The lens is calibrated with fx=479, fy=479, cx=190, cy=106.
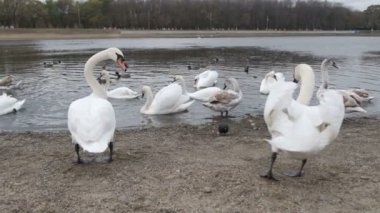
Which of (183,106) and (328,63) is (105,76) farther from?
(328,63)

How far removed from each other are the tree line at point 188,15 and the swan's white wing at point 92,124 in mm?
109141

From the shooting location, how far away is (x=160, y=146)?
9.05 m

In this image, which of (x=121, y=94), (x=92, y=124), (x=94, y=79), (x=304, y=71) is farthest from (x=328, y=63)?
(x=92, y=124)

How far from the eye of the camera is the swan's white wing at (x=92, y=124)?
702 cm

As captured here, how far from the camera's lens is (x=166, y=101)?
13227mm

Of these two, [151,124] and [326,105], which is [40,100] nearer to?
[151,124]

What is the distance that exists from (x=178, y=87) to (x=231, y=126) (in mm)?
2846

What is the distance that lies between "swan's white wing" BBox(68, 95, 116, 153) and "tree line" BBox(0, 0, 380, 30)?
358ft

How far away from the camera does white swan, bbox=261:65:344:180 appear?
20.1 feet

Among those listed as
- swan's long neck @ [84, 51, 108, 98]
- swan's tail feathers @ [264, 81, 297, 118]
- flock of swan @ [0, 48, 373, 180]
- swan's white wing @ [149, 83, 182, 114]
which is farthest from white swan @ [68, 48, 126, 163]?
swan's white wing @ [149, 83, 182, 114]

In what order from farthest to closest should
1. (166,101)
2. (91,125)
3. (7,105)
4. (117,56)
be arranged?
(7,105)
(166,101)
(117,56)
(91,125)

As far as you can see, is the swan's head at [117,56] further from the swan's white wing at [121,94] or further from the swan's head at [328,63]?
the swan's head at [328,63]

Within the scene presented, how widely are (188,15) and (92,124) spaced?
147631 mm

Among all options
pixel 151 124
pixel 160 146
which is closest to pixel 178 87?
pixel 151 124
